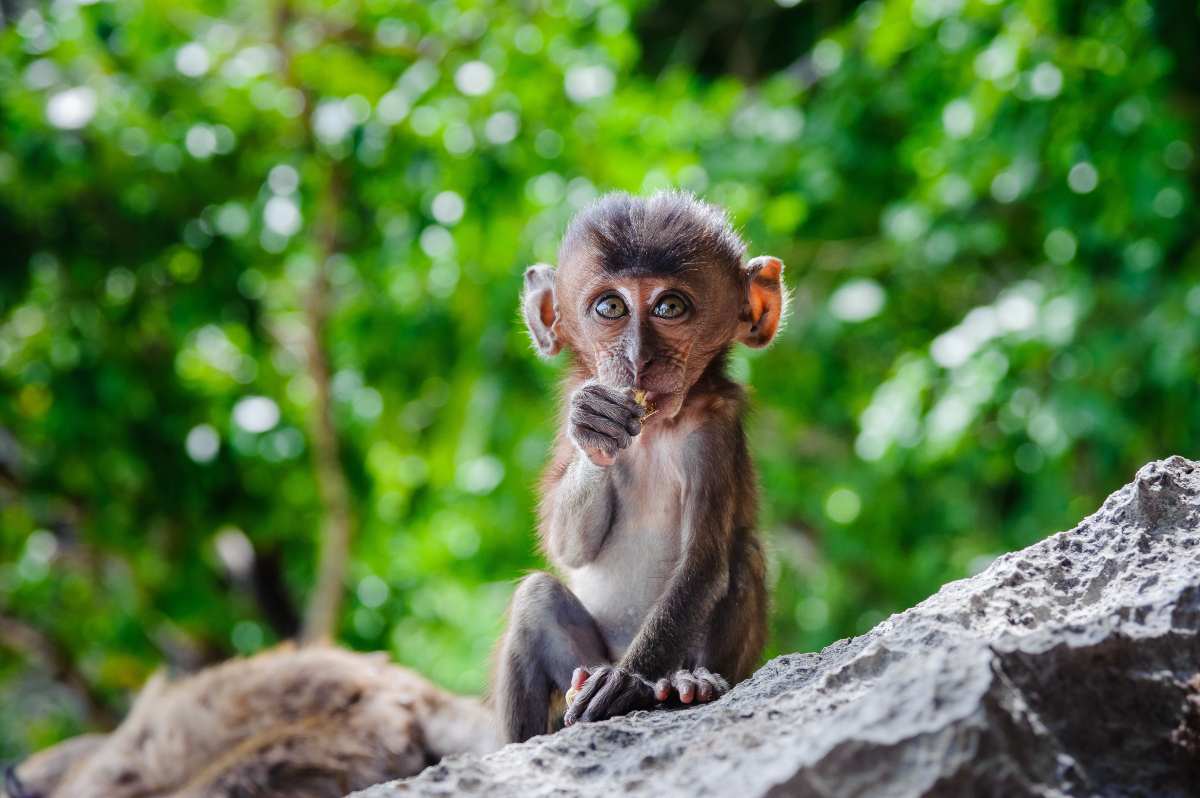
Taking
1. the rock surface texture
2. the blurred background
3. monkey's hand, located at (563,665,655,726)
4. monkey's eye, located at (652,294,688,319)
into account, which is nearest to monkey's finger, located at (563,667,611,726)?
monkey's hand, located at (563,665,655,726)

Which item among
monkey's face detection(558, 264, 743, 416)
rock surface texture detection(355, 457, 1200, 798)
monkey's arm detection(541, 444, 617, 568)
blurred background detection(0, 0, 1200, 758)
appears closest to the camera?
rock surface texture detection(355, 457, 1200, 798)

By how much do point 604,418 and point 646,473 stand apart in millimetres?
521

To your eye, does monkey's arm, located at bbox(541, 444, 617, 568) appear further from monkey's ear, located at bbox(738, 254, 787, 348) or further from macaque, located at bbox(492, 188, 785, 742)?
monkey's ear, located at bbox(738, 254, 787, 348)

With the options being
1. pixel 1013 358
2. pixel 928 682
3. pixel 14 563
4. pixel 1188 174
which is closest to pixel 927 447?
pixel 1013 358

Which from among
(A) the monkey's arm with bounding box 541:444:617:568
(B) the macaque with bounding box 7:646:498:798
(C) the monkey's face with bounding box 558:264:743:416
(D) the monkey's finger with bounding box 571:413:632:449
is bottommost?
(B) the macaque with bounding box 7:646:498:798

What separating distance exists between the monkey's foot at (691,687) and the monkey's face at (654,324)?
714 mm

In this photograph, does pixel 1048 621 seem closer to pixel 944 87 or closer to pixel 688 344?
pixel 688 344

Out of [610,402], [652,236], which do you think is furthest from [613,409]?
[652,236]

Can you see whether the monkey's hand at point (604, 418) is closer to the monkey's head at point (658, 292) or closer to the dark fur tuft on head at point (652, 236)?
the monkey's head at point (658, 292)

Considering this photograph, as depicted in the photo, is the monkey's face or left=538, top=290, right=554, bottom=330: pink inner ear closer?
the monkey's face

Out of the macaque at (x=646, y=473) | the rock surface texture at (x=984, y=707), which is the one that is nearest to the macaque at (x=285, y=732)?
the macaque at (x=646, y=473)

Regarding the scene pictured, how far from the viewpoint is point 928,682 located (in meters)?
1.92

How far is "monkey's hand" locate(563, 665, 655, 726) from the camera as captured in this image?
308cm

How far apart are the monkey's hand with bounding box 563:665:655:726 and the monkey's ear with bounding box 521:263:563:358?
1158 mm
